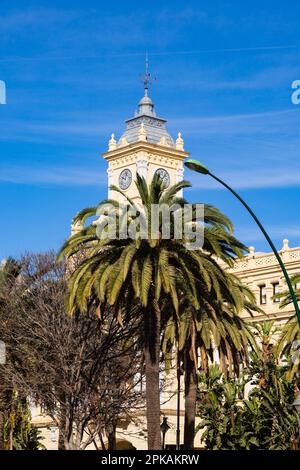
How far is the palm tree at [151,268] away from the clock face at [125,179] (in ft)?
181

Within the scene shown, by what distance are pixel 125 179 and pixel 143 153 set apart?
2.91 m

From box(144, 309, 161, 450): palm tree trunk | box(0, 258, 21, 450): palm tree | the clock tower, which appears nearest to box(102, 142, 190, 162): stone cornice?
the clock tower

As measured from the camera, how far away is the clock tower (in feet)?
313

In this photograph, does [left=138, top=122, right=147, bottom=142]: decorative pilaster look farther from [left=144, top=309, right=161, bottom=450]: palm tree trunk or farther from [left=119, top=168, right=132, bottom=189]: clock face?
[left=144, top=309, right=161, bottom=450]: palm tree trunk

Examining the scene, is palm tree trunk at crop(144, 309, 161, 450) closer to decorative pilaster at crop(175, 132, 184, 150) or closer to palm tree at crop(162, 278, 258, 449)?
palm tree at crop(162, 278, 258, 449)

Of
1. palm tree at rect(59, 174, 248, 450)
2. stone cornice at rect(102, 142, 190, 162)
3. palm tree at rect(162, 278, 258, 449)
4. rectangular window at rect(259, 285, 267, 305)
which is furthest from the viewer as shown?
stone cornice at rect(102, 142, 190, 162)

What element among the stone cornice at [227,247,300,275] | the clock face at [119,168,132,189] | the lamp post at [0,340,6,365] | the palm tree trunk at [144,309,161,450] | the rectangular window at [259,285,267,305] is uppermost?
the clock face at [119,168,132,189]

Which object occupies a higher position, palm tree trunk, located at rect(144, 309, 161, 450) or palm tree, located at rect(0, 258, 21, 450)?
palm tree, located at rect(0, 258, 21, 450)

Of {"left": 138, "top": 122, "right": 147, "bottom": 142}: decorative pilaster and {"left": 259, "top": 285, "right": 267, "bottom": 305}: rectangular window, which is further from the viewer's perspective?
{"left": 138, "top": 122, "right": 147, "bottom": 142}: decorative pilaster

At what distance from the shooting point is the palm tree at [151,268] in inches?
1505

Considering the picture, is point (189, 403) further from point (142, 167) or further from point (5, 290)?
point (142, 167)

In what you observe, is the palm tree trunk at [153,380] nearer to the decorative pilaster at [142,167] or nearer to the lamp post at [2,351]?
the lamp post at [2,351]

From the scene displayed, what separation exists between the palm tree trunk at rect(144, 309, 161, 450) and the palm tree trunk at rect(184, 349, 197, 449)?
570 centimetres

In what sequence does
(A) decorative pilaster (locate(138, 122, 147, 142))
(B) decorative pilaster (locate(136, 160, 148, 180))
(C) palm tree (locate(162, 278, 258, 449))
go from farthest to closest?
(A) decorative pilaster (locate(138, 122, 147, 142)) → (B) decorative pilaster (locate(136, 160, 148, 180)) → (C) palm tree (locate(162, 278, 258, 449))
